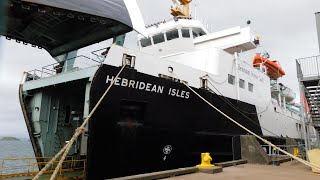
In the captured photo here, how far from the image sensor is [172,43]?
15.4 metres

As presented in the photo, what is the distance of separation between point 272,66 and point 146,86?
51.1 feet

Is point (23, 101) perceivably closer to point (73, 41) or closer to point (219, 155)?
point (73, 41)

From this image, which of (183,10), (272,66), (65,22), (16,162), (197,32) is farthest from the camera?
(16,162)

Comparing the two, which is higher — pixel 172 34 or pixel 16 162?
pixel 172 34

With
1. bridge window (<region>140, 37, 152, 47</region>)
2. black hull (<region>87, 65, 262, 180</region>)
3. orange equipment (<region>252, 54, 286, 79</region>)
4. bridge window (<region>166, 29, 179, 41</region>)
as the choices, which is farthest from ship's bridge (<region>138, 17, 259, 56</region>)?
orange equipment (<region>252, 54, 286, 79</region>)

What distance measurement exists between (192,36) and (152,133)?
797 centimetres

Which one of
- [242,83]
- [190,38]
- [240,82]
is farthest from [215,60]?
[190,38]

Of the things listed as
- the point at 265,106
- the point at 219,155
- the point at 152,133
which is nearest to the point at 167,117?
the point at 152,133

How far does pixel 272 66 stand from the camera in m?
21.7

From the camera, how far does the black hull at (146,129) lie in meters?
8.12

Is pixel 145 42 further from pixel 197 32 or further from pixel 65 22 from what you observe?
pixel 65 22

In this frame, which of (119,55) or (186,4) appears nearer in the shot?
(119,55)

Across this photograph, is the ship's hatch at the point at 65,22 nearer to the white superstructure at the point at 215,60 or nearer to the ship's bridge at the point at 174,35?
the white superstructure at the point at 215,60

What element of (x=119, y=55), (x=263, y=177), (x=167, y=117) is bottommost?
(x=263, y=177)
